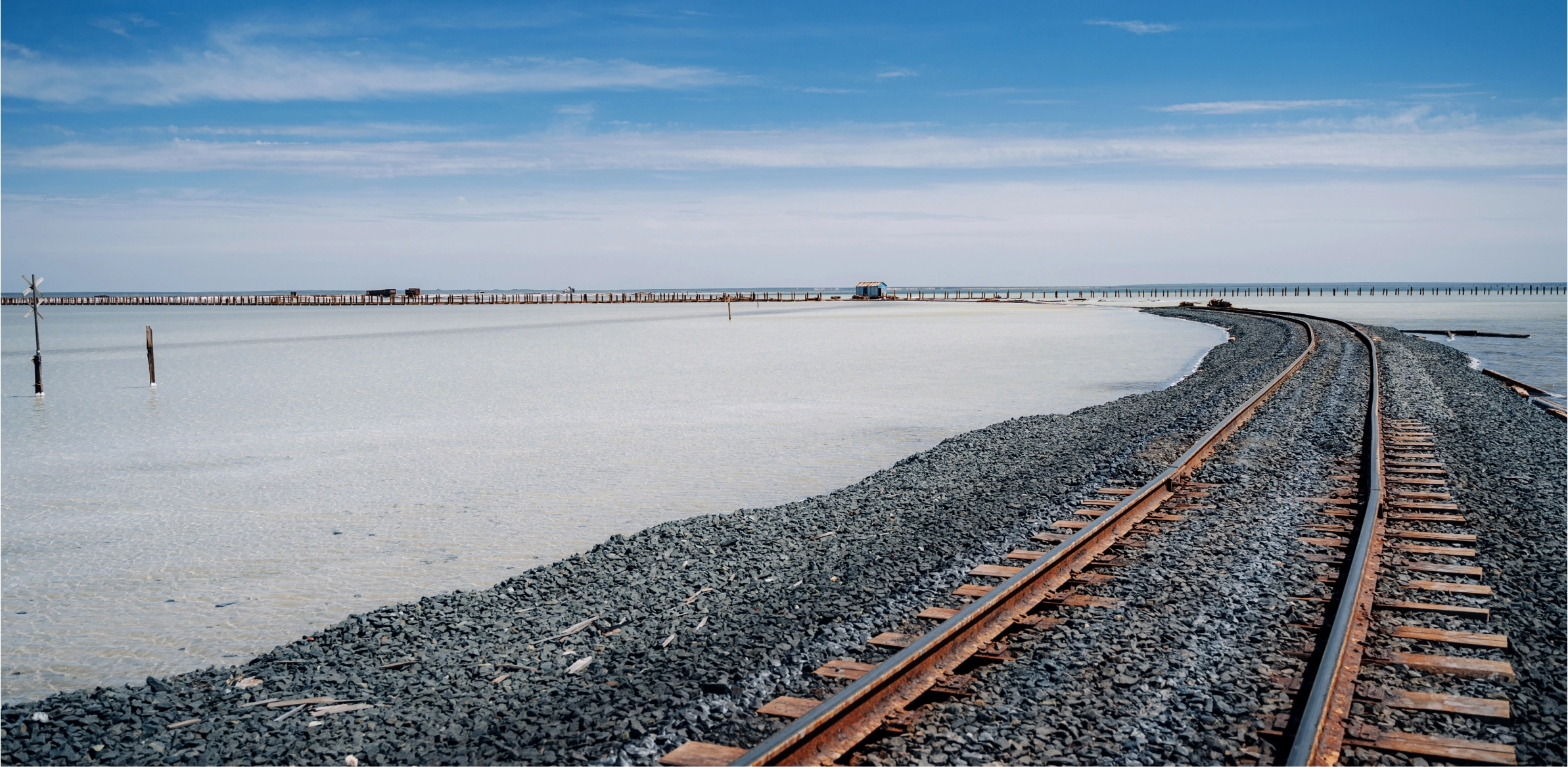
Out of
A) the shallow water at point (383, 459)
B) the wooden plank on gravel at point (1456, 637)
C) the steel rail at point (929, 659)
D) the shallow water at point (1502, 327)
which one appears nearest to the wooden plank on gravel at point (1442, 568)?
the wooden plank on gravel at point (1456, 637)

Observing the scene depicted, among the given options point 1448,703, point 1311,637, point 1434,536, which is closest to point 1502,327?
point 1434,536

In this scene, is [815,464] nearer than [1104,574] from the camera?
No

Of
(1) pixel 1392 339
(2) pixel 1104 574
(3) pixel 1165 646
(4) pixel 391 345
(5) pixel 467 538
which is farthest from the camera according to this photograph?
(4) pixel 391 345

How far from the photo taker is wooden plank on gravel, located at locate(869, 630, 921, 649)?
6.00 metres

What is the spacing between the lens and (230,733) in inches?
210

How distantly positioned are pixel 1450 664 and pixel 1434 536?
3.33 metres

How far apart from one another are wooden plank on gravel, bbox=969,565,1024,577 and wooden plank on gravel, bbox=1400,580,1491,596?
267 centimetres

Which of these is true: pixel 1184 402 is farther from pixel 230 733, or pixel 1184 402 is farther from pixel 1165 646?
pixel 230 733

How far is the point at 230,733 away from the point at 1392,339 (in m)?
45.1

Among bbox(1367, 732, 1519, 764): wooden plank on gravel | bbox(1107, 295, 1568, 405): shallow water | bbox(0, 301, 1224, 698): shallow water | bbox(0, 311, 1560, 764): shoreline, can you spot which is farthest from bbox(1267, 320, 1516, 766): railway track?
bbox(1107, 295, 1568, 405): shallow water

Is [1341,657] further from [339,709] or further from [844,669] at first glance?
[339,709]

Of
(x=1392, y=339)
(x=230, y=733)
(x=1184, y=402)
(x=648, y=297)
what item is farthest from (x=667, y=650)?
(x=648, y=297)

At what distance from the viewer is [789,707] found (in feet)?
17.0

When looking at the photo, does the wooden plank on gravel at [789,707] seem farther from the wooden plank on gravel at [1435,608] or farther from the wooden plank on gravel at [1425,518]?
the wooden plank on gravel at [1425,518]
